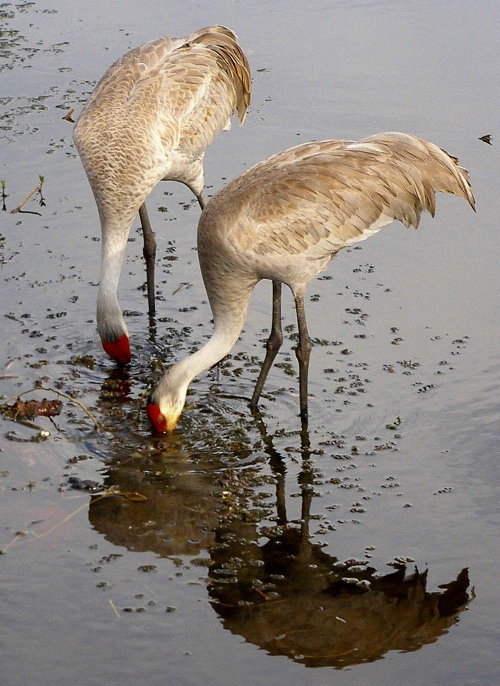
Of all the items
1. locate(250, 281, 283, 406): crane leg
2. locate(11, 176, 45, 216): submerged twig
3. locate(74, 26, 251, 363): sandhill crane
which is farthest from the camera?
locate(11, 176, 45, 216): submerged twig

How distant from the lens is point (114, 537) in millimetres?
5477

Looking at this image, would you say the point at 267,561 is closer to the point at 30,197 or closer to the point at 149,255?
the point at 149,255

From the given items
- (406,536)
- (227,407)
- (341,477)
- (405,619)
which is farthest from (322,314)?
(405,619)

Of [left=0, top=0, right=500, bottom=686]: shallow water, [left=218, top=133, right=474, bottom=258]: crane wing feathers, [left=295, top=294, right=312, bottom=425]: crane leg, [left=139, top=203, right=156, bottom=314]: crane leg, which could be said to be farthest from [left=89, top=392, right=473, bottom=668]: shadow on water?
[left=139, top=203, right=156, bottom=314]: crane leg

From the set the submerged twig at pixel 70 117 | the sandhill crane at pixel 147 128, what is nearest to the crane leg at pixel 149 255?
the sandhill crane at pixel 147 128

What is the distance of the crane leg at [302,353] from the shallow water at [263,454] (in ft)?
0.48

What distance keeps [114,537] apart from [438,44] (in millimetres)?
7510

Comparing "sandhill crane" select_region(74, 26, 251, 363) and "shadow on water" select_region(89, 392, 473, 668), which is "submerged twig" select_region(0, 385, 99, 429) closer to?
"shadow on water" select_region(89, 392, 473, 668)

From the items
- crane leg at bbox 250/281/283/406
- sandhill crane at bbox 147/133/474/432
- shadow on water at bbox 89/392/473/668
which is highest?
sandhill crane at bbox 147/133/474/432

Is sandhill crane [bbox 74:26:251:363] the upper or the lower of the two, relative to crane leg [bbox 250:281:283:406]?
upper

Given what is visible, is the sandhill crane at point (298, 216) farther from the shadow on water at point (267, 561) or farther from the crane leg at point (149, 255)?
the crane leg at point (149, 255)

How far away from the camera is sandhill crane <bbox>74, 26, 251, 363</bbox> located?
7.33 metres

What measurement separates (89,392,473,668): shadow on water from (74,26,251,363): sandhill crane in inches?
51.3

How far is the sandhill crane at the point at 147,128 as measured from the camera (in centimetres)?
733
